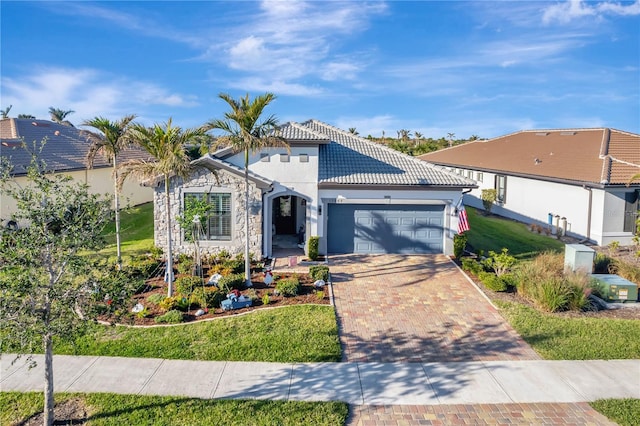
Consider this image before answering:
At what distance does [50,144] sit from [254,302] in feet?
66.8

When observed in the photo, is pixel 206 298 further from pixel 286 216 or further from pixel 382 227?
pixel 286 216

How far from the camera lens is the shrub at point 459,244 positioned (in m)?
18.6

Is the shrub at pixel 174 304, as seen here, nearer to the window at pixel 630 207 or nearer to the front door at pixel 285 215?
the front door at pixel 285 215

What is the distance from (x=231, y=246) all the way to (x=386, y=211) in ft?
21.5

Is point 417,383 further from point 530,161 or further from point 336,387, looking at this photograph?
point 530,161

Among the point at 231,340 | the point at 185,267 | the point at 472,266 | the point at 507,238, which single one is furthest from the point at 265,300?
the point at 507,238

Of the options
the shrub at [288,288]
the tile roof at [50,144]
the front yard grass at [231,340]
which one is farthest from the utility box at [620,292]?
the tile roof at [50,144]

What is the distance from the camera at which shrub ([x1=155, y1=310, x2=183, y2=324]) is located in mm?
12125

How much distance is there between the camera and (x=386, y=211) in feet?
63.6

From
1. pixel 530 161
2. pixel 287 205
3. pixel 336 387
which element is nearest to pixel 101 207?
pixel 336 387

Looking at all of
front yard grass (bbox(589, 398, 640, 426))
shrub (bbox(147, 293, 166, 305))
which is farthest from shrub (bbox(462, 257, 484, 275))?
shrub (bbox(147, 293, 166, 305))

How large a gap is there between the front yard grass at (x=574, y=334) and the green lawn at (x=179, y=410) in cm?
580

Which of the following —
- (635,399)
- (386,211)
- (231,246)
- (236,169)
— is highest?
(236,169)

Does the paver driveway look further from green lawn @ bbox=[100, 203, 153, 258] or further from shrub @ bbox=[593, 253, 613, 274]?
green lawn @ bbox=[100, 203, 153, 258]
